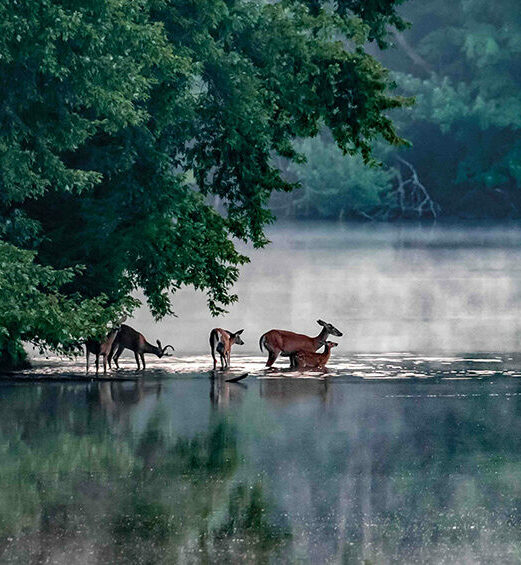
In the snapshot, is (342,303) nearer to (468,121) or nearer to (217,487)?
(217,487)

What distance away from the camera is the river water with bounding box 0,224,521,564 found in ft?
32.3

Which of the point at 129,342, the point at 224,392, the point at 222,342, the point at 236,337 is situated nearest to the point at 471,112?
the point at 236,337

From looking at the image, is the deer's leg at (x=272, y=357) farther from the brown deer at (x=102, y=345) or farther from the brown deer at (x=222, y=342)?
the brown deer at (x=102, y=345)

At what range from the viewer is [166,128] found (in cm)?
2100

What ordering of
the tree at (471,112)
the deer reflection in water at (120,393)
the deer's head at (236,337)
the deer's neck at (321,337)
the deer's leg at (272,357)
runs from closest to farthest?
the deer reflection in water at (120,393) < the deer's leg at (272,357) < the deer's head at (236,337) < the deer's neck at (321,337) < the tree at (471,112)

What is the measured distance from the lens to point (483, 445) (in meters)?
13.9

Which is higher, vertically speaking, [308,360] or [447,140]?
[447,140]

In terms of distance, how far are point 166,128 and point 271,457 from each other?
28.2 ft

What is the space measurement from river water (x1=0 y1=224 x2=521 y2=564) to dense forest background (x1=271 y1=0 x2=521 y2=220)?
58.8 metres

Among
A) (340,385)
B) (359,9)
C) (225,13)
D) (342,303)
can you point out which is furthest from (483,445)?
(342,303)

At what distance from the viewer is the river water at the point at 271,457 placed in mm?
9836

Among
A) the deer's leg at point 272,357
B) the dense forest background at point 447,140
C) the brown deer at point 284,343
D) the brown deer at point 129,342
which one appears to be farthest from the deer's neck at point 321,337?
the dense forest background at point 447,140

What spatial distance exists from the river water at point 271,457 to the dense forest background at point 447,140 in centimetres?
5879

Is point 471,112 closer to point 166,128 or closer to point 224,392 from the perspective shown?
point 166,128
